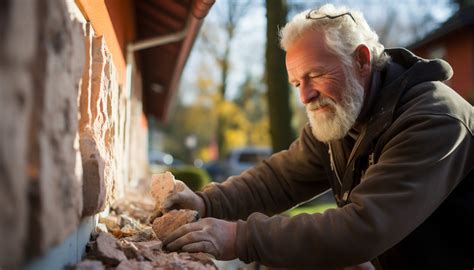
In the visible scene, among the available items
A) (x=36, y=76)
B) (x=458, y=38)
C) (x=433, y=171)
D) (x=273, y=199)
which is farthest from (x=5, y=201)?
(x=458, y=38)

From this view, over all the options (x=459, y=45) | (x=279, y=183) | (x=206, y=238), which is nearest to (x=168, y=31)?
(x=279, y=183)

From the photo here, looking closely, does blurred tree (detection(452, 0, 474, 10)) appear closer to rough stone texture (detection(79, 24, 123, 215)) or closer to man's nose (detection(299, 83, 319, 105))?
man's nose (detection(299, 83, 319, 105))

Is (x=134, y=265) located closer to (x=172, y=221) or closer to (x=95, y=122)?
(x=172, y=221)

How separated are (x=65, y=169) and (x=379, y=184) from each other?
4.57ft

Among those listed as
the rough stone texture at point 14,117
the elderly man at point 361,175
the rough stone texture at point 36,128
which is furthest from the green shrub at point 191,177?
the rough stone texture at point 14,117

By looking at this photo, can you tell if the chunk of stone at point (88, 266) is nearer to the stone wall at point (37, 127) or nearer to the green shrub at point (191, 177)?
the stone wall at point (37, 127)

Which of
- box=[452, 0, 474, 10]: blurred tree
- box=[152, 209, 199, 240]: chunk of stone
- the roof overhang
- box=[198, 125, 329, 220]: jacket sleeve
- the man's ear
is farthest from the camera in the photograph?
box=[452, 0, 474, 10]: blurred tree

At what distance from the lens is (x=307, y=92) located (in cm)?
278

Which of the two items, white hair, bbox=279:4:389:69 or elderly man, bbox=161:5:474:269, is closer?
elderly man, bbox=161:5:474:269

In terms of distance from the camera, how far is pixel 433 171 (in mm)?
2219

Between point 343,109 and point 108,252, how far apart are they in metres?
1.46

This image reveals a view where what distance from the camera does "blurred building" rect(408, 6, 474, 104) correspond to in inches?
698

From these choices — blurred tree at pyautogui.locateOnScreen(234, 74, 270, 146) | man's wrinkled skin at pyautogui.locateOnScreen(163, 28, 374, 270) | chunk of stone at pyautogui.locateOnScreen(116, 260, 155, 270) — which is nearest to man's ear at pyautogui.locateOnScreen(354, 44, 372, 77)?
man's wrinkled skin at pyautogui.locateOnScreen(163, 28, 374, 270)

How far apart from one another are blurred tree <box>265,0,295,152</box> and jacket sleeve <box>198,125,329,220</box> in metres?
3.69
